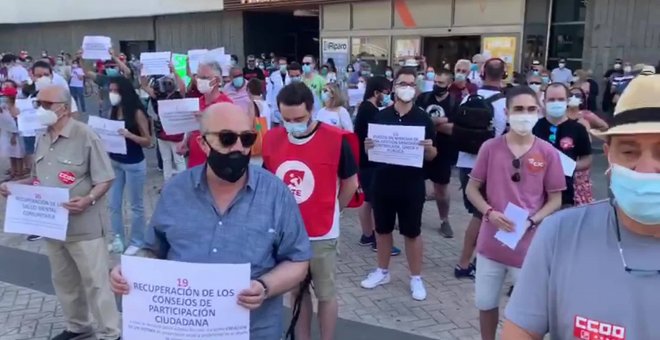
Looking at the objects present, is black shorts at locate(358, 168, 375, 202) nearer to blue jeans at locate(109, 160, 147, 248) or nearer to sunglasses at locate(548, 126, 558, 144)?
sunglasses at locate(548, 126, 558, 144)

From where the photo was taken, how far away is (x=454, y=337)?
457 centimetres

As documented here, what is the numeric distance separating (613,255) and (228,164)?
1.47m

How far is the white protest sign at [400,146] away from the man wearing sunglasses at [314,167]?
47.2 inches

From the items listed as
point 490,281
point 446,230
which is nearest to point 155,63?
point 446,230

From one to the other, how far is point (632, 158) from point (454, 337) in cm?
318

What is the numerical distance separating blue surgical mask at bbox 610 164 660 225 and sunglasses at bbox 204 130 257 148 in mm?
1436

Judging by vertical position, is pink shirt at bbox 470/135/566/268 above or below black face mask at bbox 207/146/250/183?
below

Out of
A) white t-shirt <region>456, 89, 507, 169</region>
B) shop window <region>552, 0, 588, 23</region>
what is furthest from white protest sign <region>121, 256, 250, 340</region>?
shop window <region>552, 0, 588, 23</region>

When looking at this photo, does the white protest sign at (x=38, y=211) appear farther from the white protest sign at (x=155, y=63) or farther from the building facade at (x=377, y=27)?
the building facade at (x=377, y=27)

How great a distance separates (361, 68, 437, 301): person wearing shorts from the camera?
5086 mm

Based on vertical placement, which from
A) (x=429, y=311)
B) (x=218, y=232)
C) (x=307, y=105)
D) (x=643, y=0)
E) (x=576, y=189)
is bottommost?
(x=429, y=311)

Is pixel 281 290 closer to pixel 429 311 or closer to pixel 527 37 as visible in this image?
pixel 429 311

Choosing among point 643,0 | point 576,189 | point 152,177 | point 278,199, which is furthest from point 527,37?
point 278,199

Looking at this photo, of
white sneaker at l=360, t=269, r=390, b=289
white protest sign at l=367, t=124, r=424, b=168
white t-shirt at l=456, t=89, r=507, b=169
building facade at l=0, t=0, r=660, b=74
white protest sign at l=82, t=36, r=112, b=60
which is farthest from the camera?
building facade at l=0, t=0, r=660, b=74
